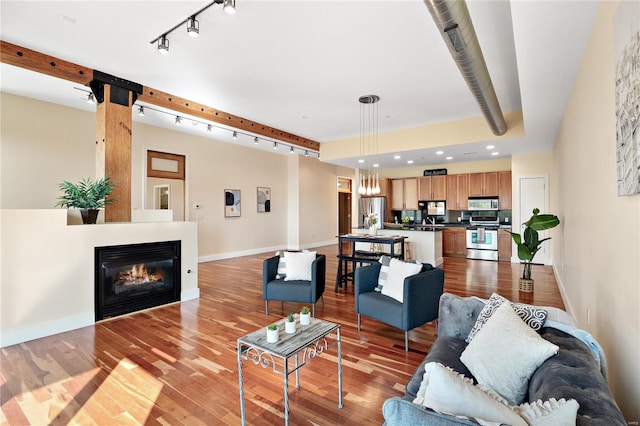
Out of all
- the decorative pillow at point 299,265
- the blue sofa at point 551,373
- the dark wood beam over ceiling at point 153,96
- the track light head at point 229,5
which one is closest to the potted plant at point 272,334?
the blue sofa at point 551,373

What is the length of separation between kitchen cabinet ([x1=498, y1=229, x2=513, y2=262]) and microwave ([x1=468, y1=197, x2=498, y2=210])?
2.76 ft

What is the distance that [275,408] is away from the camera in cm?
211

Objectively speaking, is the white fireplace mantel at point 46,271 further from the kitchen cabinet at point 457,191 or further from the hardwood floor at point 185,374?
the kitchen cabinet at point 457,191

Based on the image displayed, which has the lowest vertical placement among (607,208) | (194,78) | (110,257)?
(110,257)

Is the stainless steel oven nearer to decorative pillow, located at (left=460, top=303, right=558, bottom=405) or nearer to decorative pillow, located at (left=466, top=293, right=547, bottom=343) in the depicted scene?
decorative pillow, located at (left=466, top=293, right=547, bottom=343)

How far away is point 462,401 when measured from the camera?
940 mm

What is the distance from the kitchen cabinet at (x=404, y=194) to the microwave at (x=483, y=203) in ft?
5.21

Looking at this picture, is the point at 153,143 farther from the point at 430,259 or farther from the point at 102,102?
the point at 430,259

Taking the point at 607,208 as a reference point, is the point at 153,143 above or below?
above

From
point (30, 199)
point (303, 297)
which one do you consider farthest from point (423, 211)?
point (30, 199)

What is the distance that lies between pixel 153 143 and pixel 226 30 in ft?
14.3

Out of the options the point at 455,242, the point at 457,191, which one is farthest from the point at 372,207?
the point at 455,242

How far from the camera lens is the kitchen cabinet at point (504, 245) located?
25.6 ft

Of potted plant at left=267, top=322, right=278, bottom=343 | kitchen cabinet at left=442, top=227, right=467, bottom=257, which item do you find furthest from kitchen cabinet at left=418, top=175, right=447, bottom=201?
potted plant at left=267, top=322, right=278, bottom=343
